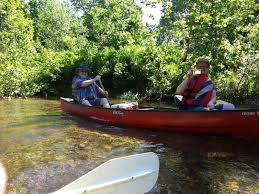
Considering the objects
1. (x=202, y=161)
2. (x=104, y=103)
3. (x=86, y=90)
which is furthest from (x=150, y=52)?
(x=202, y=161)

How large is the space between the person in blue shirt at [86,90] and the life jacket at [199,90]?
120 inches

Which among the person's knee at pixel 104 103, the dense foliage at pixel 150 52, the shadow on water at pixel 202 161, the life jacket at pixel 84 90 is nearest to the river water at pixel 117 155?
the shadow on water at pixel 202 161

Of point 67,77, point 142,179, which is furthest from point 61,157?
point 67,77

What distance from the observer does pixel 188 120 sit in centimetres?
819

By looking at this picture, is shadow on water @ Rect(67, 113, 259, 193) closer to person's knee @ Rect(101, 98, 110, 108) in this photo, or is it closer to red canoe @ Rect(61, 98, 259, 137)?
red canoe @ Rect(61, 98, 259, 137)

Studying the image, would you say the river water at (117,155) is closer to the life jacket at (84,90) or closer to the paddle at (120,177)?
the paddle at (120,177)

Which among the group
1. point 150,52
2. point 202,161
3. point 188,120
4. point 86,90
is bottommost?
point 202,161

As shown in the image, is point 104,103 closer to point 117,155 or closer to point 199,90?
point 199,90

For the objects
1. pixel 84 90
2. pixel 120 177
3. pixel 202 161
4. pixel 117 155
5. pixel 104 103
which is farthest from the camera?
pixel 84 90

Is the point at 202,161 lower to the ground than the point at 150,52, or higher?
lower

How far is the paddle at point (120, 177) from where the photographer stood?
3.79 meters

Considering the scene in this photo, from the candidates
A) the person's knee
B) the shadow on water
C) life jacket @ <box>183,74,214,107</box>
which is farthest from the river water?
life jacket @ <box>183,74,214,107</box>

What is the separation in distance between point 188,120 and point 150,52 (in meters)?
10.5

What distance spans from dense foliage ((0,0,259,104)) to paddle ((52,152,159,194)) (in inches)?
231
